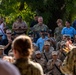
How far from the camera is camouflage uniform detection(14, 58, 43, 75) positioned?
10.7 feet

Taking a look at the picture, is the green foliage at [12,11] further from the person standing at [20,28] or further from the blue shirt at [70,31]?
the blue shirt at [70,31]

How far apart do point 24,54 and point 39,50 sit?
27.7 ft

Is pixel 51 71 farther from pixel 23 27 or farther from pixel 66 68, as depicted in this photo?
pixel 66 68

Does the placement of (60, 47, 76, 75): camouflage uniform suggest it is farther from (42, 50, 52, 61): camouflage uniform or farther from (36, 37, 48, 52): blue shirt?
(36, 37, 48, 52): blue shirt

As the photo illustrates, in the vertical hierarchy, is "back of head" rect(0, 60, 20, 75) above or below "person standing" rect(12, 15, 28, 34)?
above

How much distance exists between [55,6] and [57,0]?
32 centimetres

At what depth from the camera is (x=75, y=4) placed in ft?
55.4

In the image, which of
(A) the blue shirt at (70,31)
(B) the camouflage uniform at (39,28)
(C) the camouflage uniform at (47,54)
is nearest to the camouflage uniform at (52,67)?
(C) the camouflage uniform at (47,54)

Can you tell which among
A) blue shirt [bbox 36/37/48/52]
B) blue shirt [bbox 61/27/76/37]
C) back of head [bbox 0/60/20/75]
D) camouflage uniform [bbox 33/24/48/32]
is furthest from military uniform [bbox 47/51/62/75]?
back of head [bbox 0/60/20/75]

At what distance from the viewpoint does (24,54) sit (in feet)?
10.4

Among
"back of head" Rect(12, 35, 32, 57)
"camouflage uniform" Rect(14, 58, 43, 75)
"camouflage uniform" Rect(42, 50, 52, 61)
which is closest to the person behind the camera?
"back of head" Rect(12, 35, 32, 57)

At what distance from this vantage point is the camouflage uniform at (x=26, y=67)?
3258mm

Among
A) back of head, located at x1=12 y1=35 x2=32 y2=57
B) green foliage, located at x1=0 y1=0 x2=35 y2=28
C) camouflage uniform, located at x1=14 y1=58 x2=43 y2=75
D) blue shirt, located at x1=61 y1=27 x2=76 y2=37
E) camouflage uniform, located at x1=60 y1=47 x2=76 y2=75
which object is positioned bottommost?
green foliage, located at x1=0 y1=0 x2=35 y2=28

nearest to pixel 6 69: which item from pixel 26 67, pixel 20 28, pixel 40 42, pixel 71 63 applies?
pixel 26 67
